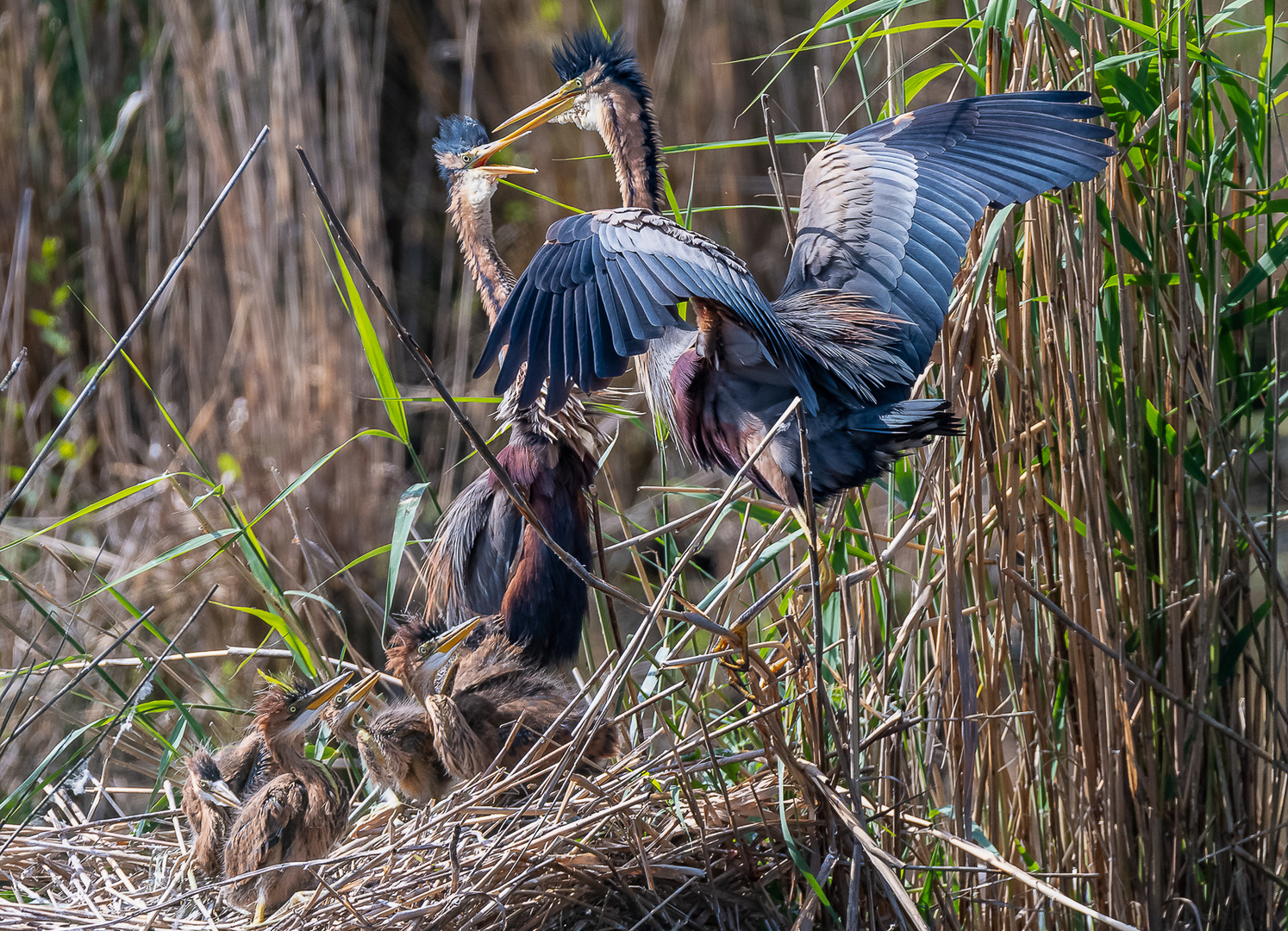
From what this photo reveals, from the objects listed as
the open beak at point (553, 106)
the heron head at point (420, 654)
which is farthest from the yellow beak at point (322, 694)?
the open beak at point (553, 106)

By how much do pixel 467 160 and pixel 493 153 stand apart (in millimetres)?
153

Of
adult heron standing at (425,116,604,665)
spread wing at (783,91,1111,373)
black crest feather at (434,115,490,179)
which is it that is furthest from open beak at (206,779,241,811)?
black crest feather at (434,115,490,179)

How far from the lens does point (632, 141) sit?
2744 mm

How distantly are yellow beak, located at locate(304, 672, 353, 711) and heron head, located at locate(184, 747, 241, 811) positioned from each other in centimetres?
20

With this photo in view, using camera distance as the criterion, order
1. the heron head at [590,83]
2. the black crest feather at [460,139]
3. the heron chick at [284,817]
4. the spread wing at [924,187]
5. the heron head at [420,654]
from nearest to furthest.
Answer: the spread wing at [924,187] → the heron chick at [284,817] → the heron head at [420,654] → the heron head at [590,83] → the black crest feather at [460,139]

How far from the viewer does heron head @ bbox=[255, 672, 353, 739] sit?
2.23 metres

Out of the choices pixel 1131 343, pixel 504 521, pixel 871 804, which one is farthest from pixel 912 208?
pixel 504 521

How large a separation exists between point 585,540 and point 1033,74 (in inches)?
56.3

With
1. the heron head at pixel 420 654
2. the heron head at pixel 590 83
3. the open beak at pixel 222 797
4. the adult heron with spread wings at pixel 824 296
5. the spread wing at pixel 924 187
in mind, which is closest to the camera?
the adult heron with spread wings at pixel 824 296

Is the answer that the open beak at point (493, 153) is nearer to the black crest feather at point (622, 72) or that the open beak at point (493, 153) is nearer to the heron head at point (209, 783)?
the black crest feather at point (622, 72)

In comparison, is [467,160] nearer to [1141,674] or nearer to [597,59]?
[597,59]

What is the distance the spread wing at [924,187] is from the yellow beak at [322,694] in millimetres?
1134

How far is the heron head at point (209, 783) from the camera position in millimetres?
2164

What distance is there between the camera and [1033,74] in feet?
6.70
